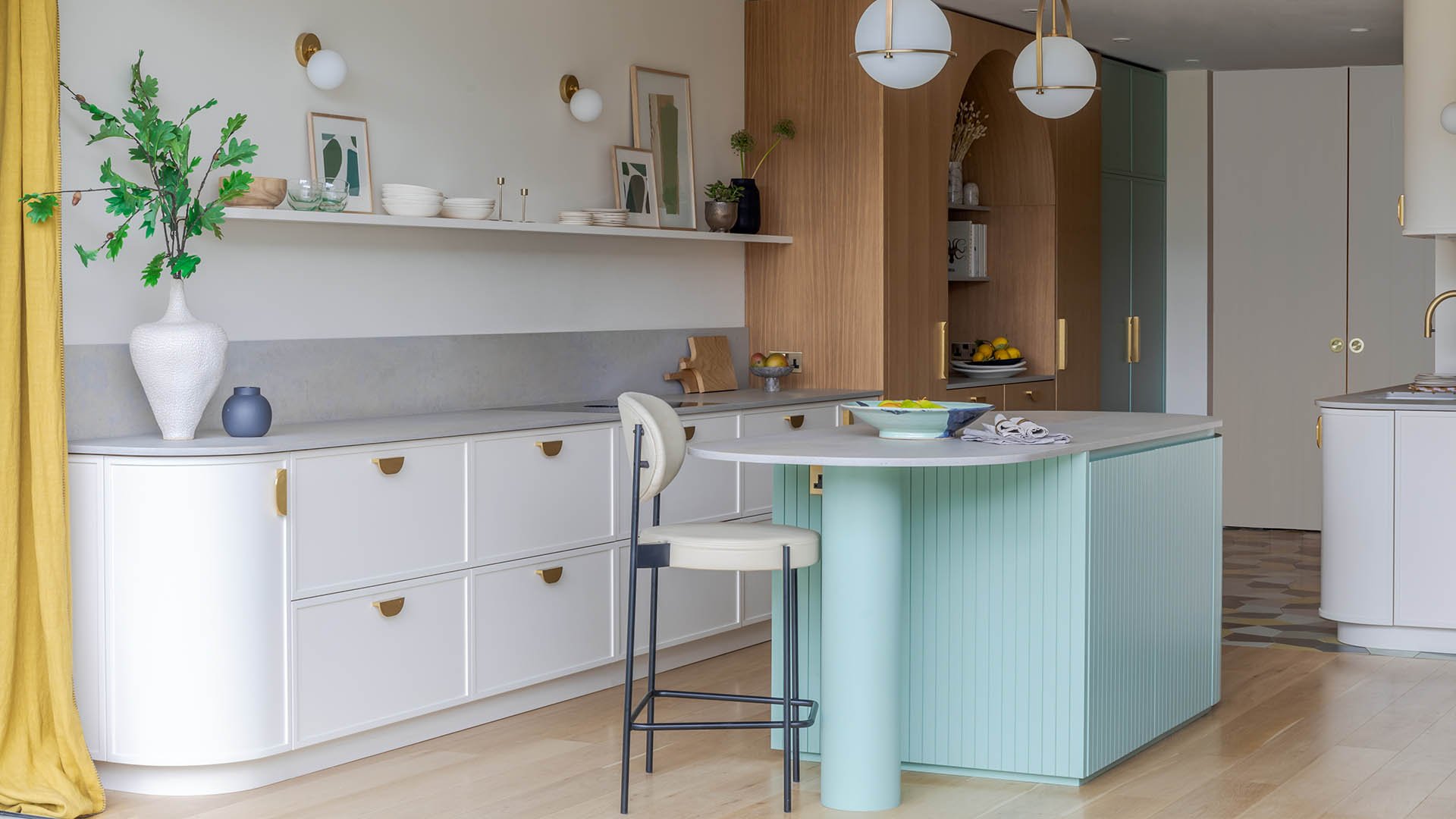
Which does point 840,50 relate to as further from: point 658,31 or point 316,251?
point 316,251

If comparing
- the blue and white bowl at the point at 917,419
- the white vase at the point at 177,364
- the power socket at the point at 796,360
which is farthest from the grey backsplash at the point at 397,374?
the blue and white bowl at the point at 917,419

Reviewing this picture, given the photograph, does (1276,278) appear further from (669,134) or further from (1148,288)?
(669,134)

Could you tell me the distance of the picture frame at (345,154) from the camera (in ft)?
14.8

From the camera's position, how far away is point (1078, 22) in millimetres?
6891

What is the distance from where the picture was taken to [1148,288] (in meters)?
8.29

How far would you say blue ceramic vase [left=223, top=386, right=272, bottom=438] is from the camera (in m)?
3.92

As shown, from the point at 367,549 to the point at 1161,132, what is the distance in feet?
18.6

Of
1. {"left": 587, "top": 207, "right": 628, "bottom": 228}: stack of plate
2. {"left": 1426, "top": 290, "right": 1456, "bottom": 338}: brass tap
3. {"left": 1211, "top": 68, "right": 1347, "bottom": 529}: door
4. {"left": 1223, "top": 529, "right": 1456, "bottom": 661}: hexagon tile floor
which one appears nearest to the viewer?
{"left": 587, "top": 207, "right": 628, "bottom": 228}: stack of plate

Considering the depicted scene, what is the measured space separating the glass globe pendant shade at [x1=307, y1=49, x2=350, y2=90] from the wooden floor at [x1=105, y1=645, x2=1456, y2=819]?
183 centimetres

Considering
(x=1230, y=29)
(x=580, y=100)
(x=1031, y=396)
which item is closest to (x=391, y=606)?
(x=580, y=100)

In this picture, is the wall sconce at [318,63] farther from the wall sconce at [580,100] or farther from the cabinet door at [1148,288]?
the cabinet door at [1148,288]

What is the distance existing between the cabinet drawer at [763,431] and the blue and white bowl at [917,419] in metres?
1.51

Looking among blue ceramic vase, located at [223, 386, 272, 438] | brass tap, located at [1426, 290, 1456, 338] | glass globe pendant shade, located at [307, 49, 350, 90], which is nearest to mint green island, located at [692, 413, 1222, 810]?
blue ceramic vase, located at [223, 386, 272, 438]

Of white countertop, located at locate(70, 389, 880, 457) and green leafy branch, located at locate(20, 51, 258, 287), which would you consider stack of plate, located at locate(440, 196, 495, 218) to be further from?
green leafy branch, located at locate(20, 51, 258, 287)
